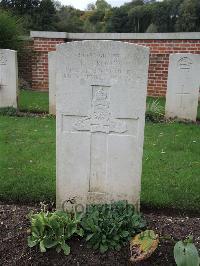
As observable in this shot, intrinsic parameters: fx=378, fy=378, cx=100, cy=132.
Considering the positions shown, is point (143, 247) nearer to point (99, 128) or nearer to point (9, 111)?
point (99, 128)

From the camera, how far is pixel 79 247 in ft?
9.99

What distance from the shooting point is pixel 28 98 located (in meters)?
10.7

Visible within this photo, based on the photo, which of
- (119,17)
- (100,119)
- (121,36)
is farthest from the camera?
(119,17)

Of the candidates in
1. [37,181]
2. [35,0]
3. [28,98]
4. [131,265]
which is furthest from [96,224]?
[35,0]

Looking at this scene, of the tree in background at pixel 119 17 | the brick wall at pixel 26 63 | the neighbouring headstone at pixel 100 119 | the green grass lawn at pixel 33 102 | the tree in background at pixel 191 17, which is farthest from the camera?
the tree in background at pixel 191 17

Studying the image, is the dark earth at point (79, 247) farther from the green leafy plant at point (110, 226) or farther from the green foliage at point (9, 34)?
the green foliage at point (9, 34)

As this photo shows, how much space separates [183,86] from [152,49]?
4.66m

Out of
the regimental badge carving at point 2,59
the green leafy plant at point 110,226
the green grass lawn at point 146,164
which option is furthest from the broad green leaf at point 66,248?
the regimental badge carving at point 2,59

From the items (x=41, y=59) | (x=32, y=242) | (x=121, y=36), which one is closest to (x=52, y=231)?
(x=32, y=242)

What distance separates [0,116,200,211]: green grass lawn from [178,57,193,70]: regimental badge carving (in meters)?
1.31

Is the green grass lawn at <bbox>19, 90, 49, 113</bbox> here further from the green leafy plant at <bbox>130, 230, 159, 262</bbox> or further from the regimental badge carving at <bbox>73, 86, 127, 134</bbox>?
the green leafy plant at <bbox>130, 230, 159, 262</bbox>

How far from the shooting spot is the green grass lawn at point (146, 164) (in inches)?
160

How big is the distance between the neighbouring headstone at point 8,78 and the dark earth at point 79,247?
217 inches

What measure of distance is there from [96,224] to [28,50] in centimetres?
1080
